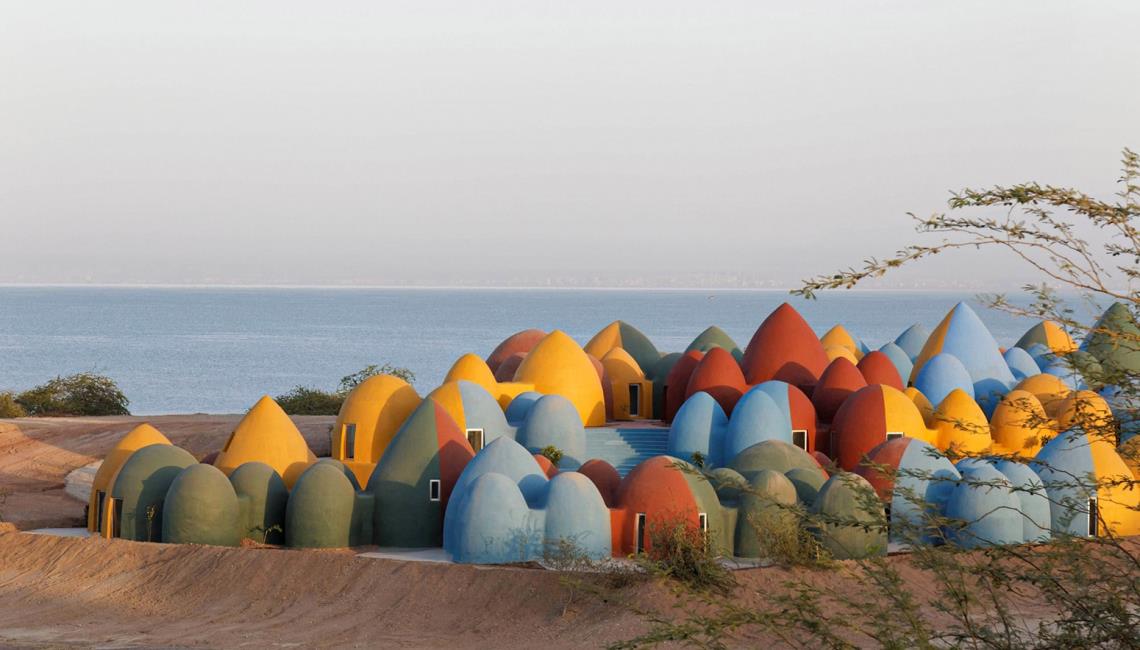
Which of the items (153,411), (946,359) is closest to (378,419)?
(946,359)

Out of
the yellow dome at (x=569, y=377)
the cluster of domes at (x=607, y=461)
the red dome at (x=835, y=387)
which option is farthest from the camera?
the yellow dome at (x=569, y=377)

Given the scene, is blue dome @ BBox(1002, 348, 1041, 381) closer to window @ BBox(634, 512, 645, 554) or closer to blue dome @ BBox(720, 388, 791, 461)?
blue dome @ BBox(720, 388, 791, 461)

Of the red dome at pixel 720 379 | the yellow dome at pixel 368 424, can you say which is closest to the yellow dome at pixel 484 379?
the yellow dome at pixel 368 424

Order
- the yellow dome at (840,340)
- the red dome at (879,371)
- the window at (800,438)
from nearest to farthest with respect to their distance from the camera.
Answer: the window at (800,438) → the red dome at (879,371) → the yellow dome at (840,340)

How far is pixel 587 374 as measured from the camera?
32.6 metres

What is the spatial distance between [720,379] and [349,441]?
8.21 m

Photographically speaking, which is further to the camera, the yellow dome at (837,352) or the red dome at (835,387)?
the yellow dome at (837,352)

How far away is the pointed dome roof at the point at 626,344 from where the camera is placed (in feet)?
120

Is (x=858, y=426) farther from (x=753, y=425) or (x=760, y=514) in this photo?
(x=760, y=514)

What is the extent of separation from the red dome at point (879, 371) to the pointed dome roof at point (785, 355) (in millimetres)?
975

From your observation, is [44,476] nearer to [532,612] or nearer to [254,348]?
[532,612]

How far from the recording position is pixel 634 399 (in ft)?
114

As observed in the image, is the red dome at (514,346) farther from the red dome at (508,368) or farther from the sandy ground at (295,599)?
the sandy ground at (295,599)

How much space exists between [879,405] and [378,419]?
34.1 feet
